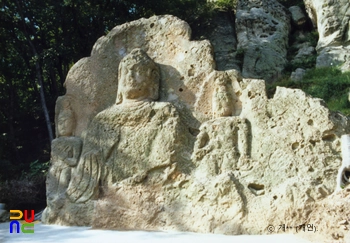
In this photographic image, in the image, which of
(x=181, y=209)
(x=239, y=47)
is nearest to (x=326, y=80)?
(x=239, y=47)

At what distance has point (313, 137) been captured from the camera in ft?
15.3

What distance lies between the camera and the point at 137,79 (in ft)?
18.6

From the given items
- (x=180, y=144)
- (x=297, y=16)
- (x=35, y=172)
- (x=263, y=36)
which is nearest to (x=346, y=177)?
(x=180, y=144)

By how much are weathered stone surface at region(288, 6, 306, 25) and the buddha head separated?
10497mm

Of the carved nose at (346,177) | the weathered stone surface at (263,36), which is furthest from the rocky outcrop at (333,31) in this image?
the carved nose at (346,177)

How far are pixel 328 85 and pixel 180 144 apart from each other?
6492 millimetres

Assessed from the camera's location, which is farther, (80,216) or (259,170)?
(80,216)

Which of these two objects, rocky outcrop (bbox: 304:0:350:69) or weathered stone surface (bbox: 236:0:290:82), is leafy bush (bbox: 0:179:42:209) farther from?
rocky outcrop (bbox: 304:0:350:69)

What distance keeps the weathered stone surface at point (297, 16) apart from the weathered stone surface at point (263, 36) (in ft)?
1.33

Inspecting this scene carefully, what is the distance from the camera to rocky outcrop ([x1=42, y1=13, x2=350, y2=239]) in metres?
4.57

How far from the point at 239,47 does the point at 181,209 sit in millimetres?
9381

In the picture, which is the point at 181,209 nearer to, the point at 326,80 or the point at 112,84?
the point at 112,84

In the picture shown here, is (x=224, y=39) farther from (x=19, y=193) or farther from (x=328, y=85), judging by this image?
(x=19, y=193)

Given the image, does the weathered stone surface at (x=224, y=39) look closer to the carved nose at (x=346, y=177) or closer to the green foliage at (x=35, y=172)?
the green foliage at (x=35, y=172)
